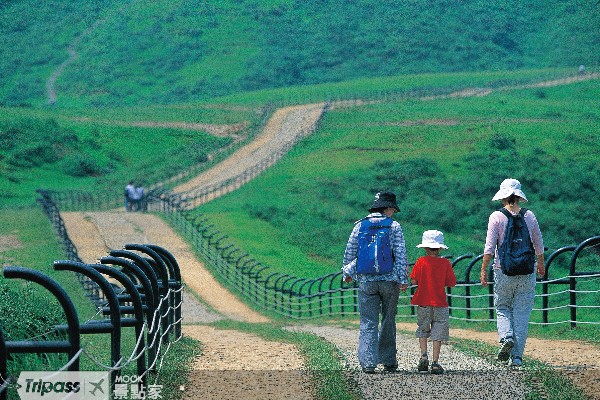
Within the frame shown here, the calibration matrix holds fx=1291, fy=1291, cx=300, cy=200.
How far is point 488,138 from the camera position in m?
53.2

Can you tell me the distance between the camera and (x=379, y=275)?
12109 millimetres

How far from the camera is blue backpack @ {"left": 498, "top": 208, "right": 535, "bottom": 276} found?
12.2m

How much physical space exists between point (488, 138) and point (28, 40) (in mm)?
52339

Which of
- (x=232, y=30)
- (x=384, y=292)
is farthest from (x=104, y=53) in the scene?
(x=384, y=292)

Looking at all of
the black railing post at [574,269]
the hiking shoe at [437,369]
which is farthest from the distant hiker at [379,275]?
the black railing post at [574,269]

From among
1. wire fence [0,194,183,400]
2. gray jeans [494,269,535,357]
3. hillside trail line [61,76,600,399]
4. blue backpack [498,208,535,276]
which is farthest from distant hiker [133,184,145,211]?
blue backpack [498,208,535,276]

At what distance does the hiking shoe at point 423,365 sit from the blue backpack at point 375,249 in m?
0.89

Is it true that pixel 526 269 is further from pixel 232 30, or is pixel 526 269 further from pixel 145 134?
pixel 232 30

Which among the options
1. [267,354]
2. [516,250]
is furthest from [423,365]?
[267,354]

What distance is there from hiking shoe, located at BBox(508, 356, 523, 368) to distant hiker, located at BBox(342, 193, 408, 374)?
3.53ft

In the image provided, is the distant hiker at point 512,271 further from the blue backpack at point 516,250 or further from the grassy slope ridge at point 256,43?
the grassy slope ridge at point 256,43

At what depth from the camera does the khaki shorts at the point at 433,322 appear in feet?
40.3

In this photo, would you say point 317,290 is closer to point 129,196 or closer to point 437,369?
point 129,196

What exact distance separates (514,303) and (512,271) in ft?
1.29
